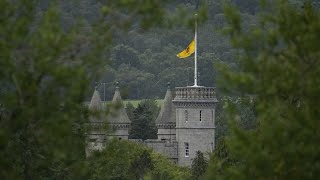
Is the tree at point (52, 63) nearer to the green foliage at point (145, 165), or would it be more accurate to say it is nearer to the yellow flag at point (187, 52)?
the green foliage at point (145, 165)

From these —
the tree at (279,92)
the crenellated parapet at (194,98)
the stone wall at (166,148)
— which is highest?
the crenellated parapet at (194,98)

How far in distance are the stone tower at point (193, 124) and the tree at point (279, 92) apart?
246ft

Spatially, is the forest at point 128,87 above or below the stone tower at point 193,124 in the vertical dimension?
below

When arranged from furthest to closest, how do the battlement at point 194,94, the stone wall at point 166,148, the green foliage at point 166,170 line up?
the battlement at point 194,94 → the stone wall at point 166,148 → the green foliage at point 166,170

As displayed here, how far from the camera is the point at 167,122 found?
102 metres

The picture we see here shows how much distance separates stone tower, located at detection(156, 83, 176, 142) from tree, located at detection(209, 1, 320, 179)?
77.5 meters

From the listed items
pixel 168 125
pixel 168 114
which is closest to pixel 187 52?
pixel 168 114

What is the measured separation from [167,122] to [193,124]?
9.48 ft

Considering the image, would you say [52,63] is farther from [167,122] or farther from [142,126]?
[142,126]

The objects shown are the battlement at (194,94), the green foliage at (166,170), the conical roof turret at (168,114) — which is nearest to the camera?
the green foliage at (166,170)

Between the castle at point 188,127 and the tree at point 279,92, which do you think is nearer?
the tree at point 279,92

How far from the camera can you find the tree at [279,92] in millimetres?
23172

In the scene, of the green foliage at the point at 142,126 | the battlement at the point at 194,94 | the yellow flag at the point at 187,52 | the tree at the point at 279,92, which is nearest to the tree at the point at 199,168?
the battlement at the point at 194,94

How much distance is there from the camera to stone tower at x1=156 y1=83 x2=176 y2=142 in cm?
10250
